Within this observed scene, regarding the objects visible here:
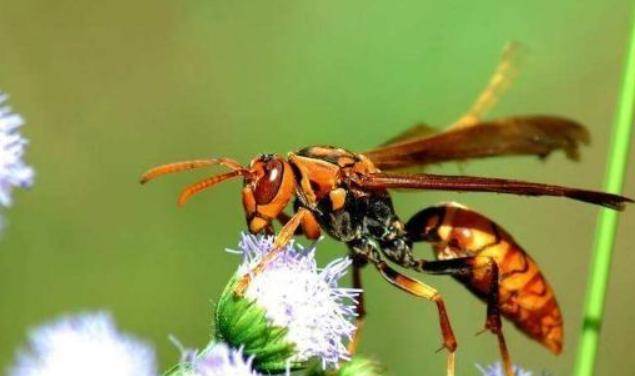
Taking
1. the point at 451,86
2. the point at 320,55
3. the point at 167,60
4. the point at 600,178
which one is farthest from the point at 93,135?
the point at 600,178

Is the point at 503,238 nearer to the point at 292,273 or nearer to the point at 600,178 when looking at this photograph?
the point at 292,273

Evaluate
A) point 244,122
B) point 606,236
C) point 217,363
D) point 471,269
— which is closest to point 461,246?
point 471,269

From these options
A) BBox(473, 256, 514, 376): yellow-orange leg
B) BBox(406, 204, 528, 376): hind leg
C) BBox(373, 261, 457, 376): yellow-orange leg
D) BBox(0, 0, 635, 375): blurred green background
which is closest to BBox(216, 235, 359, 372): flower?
BBox(373, 261, 457, 376): yellow-orange leg

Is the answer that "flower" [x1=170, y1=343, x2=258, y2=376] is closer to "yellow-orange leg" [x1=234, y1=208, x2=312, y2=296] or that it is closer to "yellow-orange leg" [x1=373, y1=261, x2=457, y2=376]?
"yellow-orange leg" [x1=234, y1=208, x2=312, y2=296]

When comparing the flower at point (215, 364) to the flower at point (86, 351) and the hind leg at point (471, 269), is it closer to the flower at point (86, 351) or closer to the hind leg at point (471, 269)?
the flower at point (86, 351)

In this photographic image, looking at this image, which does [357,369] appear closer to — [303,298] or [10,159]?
[303,298]

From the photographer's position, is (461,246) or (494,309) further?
(461,246)

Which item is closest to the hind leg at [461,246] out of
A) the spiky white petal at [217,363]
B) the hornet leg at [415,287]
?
the hornet leg at [415,287]

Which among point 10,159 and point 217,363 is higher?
point 10,159
